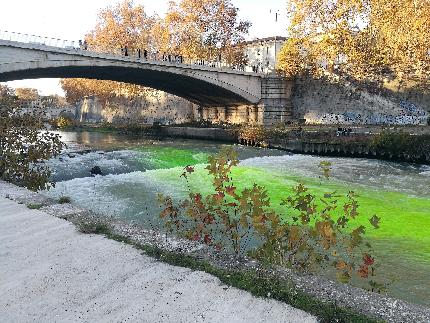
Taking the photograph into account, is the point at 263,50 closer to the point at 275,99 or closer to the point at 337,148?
the point at 275,99

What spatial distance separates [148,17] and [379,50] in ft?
132

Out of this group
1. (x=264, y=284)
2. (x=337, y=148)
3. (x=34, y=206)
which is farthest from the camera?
(x=337, y=148)

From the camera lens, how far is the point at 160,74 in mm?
37281

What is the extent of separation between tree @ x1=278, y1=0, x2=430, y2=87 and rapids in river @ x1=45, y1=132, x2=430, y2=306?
16.8 meters

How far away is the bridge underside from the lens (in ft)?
111

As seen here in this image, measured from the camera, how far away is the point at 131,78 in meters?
42.0

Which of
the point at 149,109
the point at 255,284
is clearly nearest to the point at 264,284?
the point at 255,284

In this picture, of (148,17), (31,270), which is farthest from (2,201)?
(148,17)

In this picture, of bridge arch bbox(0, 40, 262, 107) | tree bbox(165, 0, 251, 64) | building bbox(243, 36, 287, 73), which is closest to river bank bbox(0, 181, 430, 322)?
bridge arch bbox(0, 40, 262, 107)

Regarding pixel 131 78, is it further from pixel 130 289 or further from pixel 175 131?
pixel 130 289

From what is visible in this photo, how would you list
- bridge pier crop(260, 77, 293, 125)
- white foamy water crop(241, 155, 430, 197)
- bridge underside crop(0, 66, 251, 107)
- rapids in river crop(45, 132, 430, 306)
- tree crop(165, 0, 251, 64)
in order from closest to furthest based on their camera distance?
rapids in river crop(45, 132, 430, 306), white foamy water crop(241, 155, 430, 197), bridge underside crop(0, 66, 251, 107), bridge pier crop(260, 77, 293, 125), tree crop(165, 0, 251, 64)

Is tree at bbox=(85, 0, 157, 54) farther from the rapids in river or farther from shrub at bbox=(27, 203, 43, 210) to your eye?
shrub at bbox=(27, 203, 43, 210)

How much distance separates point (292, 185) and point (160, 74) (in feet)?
80.3

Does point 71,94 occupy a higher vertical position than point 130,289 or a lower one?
higher
